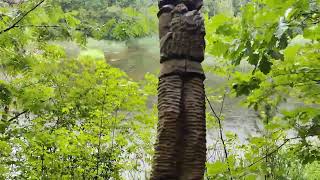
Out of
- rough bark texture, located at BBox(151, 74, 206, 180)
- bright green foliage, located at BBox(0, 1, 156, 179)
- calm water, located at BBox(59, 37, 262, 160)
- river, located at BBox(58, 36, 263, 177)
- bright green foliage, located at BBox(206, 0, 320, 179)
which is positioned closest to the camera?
bright green foliage, located at BBox(206, 0, 320, 179)

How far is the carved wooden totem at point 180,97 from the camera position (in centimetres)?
219

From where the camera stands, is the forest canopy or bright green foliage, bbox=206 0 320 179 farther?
the forest canopy

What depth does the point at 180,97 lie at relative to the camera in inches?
88.7

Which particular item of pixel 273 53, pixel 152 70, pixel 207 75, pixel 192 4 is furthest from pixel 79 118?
pixel 152 70

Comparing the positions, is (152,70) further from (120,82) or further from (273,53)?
(273,53)

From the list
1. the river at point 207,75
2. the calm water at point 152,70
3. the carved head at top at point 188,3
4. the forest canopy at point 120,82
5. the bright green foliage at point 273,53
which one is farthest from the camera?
the calm water at point 152,70

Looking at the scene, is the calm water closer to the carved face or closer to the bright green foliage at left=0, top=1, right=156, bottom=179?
the bright green foliage at left=0, top=1, right=156, bottom=179

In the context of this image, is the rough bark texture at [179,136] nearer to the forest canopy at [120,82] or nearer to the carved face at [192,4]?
the forest canopy at [120,82]

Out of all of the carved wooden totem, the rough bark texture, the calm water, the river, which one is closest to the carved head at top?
the carved wooden totem

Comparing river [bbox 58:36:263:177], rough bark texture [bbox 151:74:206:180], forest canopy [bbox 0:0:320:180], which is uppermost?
river [bbox 58:36:263:177]

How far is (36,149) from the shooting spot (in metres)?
4.31

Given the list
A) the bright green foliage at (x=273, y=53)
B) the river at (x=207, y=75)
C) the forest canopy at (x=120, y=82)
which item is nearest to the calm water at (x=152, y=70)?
the river at (x=207, y=75)

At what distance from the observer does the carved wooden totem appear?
2191 millimetres

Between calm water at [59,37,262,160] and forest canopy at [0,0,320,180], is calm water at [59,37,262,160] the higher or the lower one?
the higher one
